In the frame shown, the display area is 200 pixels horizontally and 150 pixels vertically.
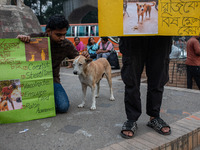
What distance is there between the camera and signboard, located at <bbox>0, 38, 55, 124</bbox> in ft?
9.68

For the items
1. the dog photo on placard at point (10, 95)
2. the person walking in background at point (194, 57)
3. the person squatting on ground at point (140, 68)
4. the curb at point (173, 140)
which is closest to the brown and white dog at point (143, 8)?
the person squatting on ground at point (140, 68)

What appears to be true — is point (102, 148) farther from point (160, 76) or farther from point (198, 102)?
point (198, 102)

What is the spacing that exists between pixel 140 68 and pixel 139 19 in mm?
676

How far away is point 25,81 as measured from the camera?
10.1 feet

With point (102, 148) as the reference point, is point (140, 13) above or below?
above

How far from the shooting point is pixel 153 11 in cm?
210

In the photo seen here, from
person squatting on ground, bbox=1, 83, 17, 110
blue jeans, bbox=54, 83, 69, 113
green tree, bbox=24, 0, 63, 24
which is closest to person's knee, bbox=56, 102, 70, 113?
blue jeans, bbox=54, 83, 69, 113

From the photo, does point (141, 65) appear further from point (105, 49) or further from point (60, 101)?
point (105, 49)

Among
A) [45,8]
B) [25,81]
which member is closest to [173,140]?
[25,81]

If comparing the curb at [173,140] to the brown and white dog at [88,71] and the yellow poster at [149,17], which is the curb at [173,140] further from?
the brown and white dog at [88,71]

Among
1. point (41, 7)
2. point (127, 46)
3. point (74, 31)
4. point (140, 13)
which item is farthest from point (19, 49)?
point (41, 7)

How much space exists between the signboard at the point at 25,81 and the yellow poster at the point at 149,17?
1.45 metres

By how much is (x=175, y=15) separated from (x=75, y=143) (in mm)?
1801

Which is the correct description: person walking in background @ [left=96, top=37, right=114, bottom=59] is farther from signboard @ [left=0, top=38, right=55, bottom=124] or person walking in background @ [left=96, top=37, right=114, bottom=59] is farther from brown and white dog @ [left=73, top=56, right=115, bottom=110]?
signboard @ [left=0, top=38, right=55, bottom=124]
